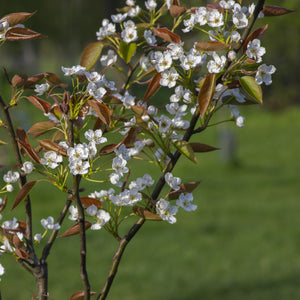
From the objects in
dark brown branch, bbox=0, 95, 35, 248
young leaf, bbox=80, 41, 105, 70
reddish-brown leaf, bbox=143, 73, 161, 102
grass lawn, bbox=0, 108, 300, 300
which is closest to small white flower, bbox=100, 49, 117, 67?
young leaf, bbox=80, 41, 105, 70

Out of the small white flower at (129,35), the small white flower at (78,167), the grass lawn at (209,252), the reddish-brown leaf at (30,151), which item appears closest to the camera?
the small white flower at (78,167)

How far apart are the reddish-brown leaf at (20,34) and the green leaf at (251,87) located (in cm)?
36

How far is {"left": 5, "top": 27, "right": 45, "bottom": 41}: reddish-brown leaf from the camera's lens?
0.89 metres

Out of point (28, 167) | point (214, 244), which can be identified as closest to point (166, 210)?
point (28, 167)

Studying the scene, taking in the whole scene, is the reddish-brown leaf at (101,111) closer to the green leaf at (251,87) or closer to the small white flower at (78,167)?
the small white flower at (78,167)

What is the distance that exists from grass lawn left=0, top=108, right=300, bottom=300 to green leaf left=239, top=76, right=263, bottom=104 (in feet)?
11.2

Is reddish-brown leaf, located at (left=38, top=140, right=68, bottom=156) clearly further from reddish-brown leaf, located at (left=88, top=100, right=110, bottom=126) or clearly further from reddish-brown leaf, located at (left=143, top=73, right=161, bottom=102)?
reddish-brown leaf, located at (left=143, top=73, right=161, bottom=102)

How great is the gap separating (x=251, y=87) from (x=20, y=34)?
16.6 inches

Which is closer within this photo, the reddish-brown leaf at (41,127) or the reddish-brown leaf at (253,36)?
the reddish-brown leaf at (253,36)

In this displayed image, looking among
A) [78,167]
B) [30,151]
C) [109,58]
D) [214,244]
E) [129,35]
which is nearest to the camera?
[78,167]

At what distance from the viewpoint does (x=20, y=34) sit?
3.00 feet

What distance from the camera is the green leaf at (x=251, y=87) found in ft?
2.72

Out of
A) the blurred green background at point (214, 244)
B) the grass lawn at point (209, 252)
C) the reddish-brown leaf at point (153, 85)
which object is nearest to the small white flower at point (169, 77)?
the reddish-brown leaf at point (153, 85)

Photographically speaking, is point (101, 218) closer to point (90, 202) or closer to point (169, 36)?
point (90, 202)
